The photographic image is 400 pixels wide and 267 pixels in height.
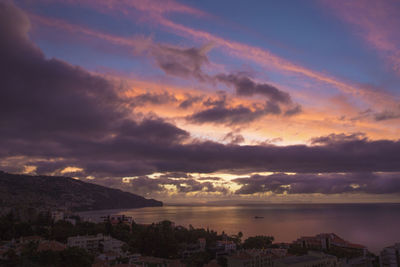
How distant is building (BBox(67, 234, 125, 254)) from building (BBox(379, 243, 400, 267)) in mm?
36273

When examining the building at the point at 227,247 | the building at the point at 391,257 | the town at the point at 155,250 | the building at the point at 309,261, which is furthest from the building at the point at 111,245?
the building at the point at 391,257

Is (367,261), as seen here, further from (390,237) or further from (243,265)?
(390,237)

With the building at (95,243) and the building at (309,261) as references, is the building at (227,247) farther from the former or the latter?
the building at (95,243)

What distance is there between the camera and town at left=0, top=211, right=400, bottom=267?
32.3 metres

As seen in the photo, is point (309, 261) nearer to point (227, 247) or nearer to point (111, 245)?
point (227, 247)

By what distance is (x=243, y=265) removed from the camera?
116ft

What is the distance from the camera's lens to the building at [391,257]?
133ft

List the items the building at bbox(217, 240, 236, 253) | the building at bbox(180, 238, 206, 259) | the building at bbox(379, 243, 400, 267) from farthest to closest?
the building at bbox(217, 240, 236, 253)
the building at bbox(180, 238, 206, 259)
the building at bbox(379, 243, 400, 267)

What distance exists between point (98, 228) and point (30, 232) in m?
10.9

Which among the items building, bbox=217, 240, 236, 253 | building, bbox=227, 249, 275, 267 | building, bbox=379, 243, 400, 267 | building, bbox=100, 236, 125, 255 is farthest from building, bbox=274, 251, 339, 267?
building, bbox=100, 236, 125, 255

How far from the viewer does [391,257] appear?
135 feet

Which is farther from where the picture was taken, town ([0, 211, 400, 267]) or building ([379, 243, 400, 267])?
building ([379, 243, 400, 267])

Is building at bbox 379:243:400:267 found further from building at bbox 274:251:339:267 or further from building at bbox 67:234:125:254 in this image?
building at bbox 67:234:125:254

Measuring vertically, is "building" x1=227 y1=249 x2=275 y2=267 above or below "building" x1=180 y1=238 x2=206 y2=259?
above
